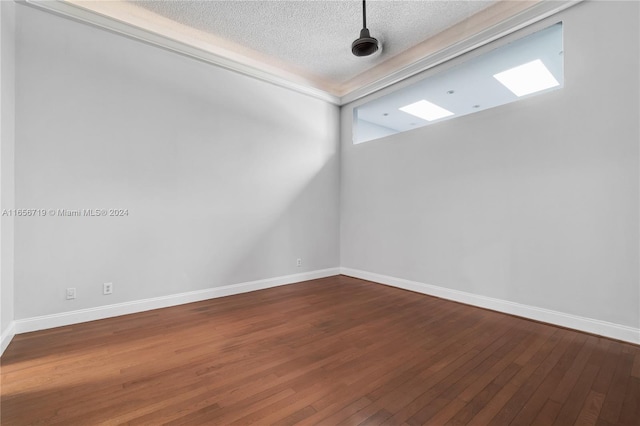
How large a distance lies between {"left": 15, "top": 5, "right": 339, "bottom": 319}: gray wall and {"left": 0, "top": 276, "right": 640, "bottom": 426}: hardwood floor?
602 millimetres

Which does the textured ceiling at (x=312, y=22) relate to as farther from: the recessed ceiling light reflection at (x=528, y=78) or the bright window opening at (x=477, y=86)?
the recessed ceiling light reflection at (x=528, y=78)

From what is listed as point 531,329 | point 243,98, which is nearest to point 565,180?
point 531,329

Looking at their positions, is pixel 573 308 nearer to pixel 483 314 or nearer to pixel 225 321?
pixel 483 314

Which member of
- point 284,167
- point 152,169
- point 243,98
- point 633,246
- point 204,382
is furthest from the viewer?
point 284,167

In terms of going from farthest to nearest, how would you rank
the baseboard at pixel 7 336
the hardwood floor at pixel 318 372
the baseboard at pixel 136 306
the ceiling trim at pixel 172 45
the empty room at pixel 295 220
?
the ceiling trim at pixel 172 45 < the baseboard at pixel 136 306 < the baseboard at pixel 7 336 < the empty room at pixel 295 220 < the hardwood floor at pixel 318 372

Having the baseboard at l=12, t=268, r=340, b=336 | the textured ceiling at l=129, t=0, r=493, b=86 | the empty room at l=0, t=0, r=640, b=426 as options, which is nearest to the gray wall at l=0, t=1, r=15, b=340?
the empty room at l=0, t=0, r=640, b=426

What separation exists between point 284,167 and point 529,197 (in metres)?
3.23

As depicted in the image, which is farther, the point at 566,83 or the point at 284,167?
the point at 284,167

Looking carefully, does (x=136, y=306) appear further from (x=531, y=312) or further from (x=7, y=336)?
(x=531, y=312)

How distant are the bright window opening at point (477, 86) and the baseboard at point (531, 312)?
2294 mm

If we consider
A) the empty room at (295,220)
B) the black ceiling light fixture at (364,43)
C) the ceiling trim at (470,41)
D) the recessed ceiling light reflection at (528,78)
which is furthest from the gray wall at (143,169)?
the recessed ceiling light reflection at (528,78)

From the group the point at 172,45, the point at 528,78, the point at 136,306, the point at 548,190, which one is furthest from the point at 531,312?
the point at 172,45

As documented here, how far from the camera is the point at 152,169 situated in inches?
129

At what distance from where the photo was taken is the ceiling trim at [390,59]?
2867 mm
